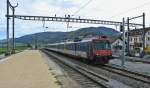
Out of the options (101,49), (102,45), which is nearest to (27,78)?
(101,49)

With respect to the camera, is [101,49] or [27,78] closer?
[27,78]

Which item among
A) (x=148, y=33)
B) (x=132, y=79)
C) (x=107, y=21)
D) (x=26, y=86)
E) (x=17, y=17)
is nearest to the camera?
(x=26, y=86)

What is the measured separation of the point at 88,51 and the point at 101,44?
143 centimetres

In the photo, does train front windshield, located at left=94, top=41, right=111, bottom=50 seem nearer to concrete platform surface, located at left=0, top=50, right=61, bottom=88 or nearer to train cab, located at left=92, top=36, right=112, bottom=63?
train cab, located at left=92, top=36, right=112, bottom=63

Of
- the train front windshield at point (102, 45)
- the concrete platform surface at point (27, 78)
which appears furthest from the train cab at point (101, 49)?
the concrete platform surface at point (27, 78)

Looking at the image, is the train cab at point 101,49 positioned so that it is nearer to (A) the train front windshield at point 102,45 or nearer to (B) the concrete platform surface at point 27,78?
(A) the train front windshield at point 102,45

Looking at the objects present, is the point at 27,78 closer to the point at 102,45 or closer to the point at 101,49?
the point at 101,49

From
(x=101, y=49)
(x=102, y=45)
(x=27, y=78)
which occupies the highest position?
(x=102, y=45)

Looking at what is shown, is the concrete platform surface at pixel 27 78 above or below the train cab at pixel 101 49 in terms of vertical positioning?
below

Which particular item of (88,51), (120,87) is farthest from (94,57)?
(120,87)

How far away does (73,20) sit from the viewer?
66688mm

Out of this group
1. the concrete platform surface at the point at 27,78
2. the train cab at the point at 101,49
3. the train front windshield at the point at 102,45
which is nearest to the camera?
the concrete platform surface at the point at 27,78

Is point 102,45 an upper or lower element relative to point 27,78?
upper

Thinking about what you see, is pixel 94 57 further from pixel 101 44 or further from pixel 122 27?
pixel 122 27
